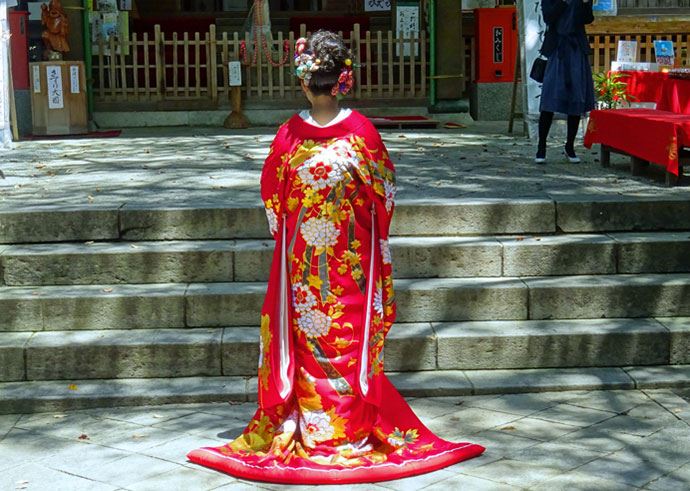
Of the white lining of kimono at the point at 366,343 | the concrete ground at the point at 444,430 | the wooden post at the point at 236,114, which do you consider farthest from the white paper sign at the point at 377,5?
the white lining of kimono at the point at 366,343

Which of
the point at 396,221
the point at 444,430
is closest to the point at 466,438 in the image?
the point at 444,430

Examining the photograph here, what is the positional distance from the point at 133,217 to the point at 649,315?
331cm

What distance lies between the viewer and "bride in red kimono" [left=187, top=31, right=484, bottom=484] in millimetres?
5195

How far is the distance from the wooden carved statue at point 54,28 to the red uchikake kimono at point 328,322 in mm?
9705

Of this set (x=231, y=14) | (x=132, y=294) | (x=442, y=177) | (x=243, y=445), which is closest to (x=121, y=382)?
(x=132, y=294)

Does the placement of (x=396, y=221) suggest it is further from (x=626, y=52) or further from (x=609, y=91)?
(x=626, y=52)

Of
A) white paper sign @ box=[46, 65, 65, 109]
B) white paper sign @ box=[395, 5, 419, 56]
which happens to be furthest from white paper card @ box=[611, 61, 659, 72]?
white paper sign @ box=[46, 65, 65, 109]

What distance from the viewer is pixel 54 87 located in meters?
14.1

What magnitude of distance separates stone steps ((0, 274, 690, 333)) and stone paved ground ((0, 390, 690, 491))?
28.9 inches

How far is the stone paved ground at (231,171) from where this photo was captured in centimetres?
833

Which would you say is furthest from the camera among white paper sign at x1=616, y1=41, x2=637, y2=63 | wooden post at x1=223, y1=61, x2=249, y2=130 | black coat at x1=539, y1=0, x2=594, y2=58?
white paper sign at x1=616, y1=41, x2=637, y2=63

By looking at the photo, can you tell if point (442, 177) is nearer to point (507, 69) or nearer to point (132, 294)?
point (132, 294)

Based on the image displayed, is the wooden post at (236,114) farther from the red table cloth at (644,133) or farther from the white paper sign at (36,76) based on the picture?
the red table cloth at (644,133)

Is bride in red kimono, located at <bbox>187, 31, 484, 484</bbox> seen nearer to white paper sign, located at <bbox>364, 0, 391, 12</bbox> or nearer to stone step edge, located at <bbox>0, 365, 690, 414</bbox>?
stone step edge, located at <bbox>0, 365, 690, 414</bbox>
